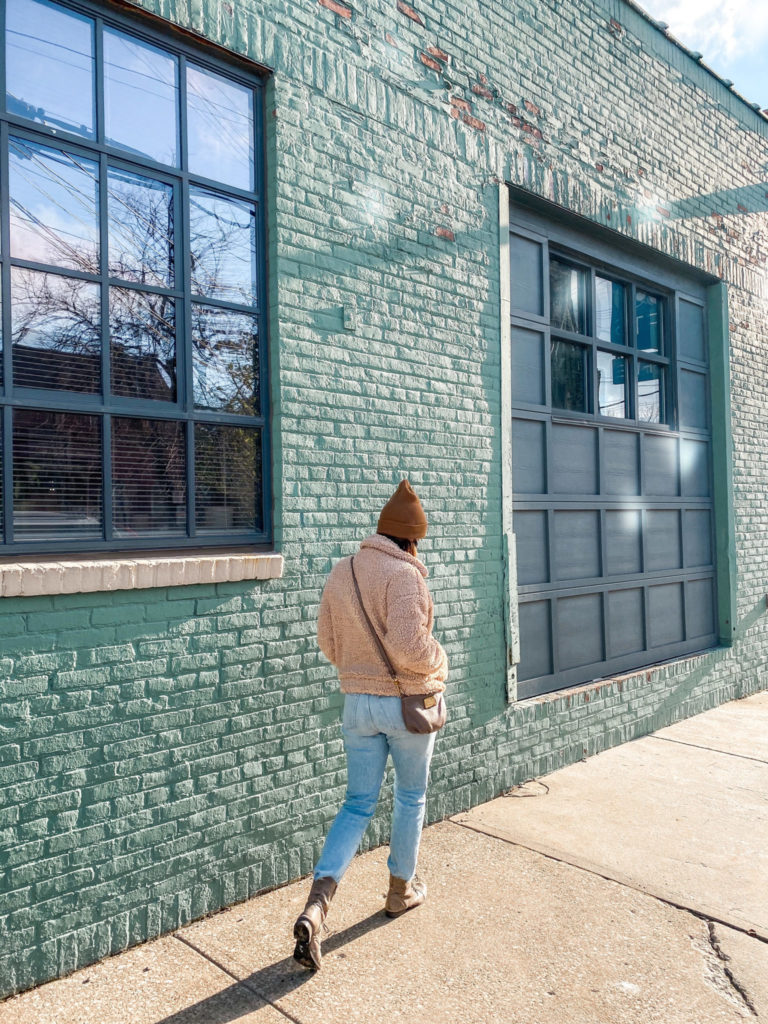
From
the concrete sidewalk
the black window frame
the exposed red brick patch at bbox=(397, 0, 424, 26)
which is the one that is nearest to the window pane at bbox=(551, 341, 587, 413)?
the exposed red brick patch at bbox=(397, 0, 424, 26)

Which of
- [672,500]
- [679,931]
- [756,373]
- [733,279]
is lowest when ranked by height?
[679,931]

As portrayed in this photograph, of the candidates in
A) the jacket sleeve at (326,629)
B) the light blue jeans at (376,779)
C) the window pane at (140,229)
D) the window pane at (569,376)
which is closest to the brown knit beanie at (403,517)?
the jacket sleeve at (326,629)

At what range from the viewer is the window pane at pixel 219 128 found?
162 inches

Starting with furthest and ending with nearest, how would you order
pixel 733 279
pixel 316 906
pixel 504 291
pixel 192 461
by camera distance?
1. pixel 733 279
2. pixel 504 291
3. pixel 192 461
4. pixel 316 906

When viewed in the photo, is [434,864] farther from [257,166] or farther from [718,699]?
[718,699]

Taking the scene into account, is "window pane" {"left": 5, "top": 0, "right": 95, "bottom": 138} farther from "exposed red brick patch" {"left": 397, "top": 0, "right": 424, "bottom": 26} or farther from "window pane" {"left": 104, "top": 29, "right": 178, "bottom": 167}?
"exposed red brick patch" {"left": 397, "top": 0, "right": 424, "bottom": 26}

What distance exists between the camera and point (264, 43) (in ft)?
14.0

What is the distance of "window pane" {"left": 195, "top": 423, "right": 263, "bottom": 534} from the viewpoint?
4.07 m

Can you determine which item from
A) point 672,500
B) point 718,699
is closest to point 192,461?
point 672,500

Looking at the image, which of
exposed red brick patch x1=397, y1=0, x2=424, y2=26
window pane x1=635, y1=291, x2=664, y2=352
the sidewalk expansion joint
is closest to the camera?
the sidewalk expansion joint

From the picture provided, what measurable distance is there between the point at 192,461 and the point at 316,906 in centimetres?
200

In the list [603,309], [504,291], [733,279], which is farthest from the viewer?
[733,279]

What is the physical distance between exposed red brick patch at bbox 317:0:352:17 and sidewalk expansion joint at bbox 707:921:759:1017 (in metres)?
4.87

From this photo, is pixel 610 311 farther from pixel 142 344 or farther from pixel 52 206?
pixel 52 206
